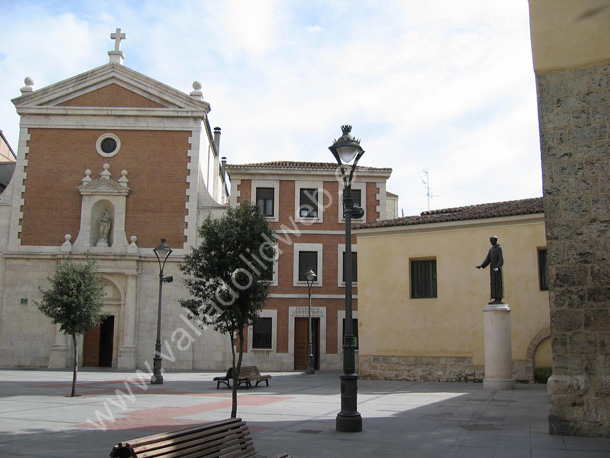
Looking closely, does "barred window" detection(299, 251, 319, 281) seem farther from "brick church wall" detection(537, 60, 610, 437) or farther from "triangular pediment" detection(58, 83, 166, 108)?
"brick church wall" detection(537, 60, 610, 437)

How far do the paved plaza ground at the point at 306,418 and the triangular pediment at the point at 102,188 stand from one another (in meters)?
11.5

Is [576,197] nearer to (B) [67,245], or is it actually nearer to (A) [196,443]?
(A) [196,443]

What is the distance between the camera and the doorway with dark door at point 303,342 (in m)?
28.8

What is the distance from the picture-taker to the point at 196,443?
516 cm

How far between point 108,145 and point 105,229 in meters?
4.32

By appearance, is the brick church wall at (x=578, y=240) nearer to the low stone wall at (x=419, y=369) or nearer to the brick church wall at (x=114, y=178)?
the low stone wall at (x=419, y=369)

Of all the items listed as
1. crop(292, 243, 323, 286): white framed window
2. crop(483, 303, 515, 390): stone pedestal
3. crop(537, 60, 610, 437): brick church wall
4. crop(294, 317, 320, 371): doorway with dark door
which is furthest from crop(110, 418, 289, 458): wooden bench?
crop(292, 243, 323, 286): white framed window

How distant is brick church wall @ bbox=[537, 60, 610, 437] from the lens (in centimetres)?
873

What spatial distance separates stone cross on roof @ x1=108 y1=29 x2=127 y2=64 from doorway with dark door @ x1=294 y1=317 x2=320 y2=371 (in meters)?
16.4

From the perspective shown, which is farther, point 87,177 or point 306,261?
point 306,261

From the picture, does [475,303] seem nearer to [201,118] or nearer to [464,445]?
[464,445]

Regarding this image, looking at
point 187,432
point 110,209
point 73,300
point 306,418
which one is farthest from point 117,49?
point 187,432

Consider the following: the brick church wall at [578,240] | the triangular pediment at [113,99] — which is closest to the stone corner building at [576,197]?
the brick church wall at [578,240]

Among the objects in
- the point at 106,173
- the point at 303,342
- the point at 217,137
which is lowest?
the point at 303,342
